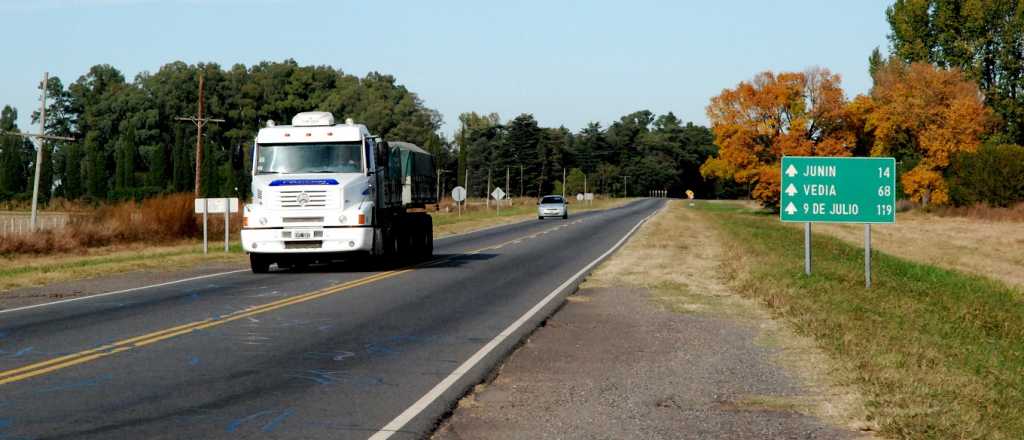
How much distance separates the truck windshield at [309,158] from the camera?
22125 millimetres

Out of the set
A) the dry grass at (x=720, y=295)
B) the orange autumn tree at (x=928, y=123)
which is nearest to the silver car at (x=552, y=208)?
Result: the orange autumn tree at (x=928, y=123)

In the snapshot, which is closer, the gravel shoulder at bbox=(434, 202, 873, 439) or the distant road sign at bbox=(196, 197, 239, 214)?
the gravel shoulder at bbox=(434, 202, 873, 439)

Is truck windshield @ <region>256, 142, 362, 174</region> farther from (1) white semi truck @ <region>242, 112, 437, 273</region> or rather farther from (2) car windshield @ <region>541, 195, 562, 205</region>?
(2) car windshield @ <region>541, 195, 562, 205</region>

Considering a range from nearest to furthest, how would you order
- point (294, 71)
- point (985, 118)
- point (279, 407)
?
point (279, 407), point (985, 118), point (294, 71)

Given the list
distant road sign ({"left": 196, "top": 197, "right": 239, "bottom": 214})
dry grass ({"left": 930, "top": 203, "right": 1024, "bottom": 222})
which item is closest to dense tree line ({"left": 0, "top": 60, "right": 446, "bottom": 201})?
dry grass ({"left": 930, "top": 203, "right": 1024, "bottom": 222})

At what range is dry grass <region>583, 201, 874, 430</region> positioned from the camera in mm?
8508

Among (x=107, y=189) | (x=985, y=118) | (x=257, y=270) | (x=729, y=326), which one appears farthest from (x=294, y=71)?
(x=729, y=326)

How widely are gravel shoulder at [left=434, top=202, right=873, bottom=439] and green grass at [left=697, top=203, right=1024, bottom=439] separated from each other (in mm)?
348

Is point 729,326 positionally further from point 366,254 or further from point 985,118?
point 985,118

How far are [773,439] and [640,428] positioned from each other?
3.05ft

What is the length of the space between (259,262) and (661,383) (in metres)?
15.0

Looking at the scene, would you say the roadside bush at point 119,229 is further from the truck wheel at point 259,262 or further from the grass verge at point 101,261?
the truck wheel at point 259,262

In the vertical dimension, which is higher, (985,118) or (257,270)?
(985,118)

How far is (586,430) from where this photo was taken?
7.46m
